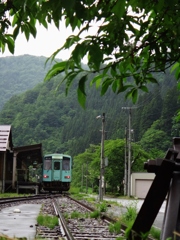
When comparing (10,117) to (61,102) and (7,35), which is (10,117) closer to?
(61,102)

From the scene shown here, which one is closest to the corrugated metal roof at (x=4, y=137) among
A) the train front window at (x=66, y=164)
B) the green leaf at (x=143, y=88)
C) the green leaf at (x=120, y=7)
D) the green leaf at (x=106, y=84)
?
the train front window at (x=66, y=164)

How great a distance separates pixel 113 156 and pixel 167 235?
160 ft

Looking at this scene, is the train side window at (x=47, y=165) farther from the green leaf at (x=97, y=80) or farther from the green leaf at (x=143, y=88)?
the green leaf at (x=97, y=80)

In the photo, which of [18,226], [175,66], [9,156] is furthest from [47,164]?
[175,66]

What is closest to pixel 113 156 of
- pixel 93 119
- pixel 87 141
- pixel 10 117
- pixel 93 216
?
pixel 93 216

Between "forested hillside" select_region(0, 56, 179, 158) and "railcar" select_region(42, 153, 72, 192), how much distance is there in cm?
4205

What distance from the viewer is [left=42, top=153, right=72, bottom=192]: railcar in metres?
33.3

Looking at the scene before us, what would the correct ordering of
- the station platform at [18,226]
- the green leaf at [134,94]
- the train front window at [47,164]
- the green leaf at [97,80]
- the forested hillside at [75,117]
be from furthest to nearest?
the forested hillside at [75,117], the train front window at [47,164], the station platform at [18,226], the green leaf at [134,94], the green leaf at [97,80]

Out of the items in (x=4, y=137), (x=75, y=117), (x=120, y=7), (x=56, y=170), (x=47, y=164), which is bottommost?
(x=56, y=170)

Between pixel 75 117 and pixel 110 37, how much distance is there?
11267 cm

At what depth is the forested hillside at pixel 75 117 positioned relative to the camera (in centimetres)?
7988

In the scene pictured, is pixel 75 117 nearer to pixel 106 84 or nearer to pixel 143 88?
pixel 143 88

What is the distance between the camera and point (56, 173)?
33531mm

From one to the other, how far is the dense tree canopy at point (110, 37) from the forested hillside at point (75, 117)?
72.5 meters
